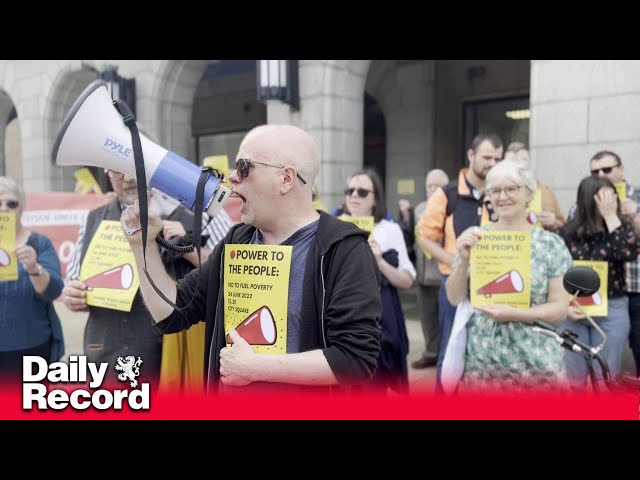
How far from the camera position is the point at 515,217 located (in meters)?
2.69

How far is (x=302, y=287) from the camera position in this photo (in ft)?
5.32

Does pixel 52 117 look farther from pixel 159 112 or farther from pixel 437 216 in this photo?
pixel 437 216

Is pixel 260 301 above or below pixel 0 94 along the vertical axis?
below

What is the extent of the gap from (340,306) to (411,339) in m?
5.25

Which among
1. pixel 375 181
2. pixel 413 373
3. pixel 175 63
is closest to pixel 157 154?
pixel 375 181

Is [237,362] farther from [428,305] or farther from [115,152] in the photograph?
[428,305]

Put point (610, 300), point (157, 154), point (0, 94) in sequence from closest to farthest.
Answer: point (157, 154), point (610, 300), point (0, 94)

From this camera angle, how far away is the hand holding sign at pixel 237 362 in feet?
4.96

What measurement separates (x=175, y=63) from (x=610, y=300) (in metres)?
7.50

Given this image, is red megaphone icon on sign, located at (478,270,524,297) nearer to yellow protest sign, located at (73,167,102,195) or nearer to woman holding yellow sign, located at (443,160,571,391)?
woman holding yellow sign, located at (443,160,571,391)

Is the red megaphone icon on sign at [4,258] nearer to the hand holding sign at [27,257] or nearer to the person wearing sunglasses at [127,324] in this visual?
the hand holding sign at [27,257]

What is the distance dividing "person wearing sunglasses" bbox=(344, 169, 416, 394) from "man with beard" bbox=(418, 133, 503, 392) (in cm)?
34

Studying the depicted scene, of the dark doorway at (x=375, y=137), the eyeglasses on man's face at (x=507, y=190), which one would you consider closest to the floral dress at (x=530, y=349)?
the eyeglasses on man's face at (x=507, y=190)

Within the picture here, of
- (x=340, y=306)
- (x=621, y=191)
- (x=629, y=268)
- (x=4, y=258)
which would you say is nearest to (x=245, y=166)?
(x=340, y=306)
